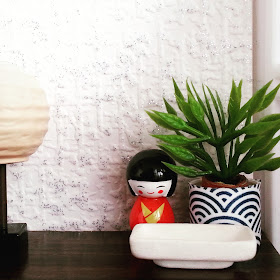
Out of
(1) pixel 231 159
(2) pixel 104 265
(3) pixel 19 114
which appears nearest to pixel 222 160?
(1) pixel 231 159

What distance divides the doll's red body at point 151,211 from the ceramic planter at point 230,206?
0.26 ft

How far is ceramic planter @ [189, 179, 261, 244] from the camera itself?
875 millimetres

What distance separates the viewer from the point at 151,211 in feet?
3.07

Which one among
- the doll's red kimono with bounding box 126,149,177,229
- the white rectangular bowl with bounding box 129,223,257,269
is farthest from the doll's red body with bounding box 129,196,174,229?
the white rectangular bowl with bounding box 129,223,257,269

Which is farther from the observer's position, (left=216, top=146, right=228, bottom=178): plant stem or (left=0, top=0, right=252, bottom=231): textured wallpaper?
(left=0, top=0, right=252, bottom=231): textured wallpaper

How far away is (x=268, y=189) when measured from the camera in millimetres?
1011

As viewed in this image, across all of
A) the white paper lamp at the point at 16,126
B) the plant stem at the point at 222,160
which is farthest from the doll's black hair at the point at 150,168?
the white paper lamp at the point at 16,126

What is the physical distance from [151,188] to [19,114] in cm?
31

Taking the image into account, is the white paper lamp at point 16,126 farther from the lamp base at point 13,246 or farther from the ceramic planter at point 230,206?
the ceramic planter at point 230,206

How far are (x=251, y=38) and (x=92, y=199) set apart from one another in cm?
54

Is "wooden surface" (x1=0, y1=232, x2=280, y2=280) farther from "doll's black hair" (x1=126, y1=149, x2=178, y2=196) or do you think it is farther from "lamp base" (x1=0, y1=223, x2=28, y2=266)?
"doll's black hair" (x1=126, y1=149, x2=178, y2=196)

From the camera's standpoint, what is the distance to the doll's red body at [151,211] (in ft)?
3.06

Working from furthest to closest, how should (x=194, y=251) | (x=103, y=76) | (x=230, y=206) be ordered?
(x=103, y=76)
(x=230, y=206)
(x=194, y=251)

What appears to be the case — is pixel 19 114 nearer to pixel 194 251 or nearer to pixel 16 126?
pixel 16 126
